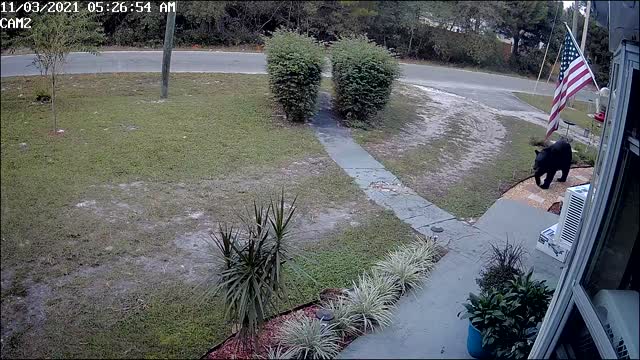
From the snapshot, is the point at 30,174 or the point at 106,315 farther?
the point at 30,174

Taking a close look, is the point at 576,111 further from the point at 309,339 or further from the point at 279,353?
the point at 279,353

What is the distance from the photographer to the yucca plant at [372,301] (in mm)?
4520

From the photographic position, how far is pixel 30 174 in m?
4.91

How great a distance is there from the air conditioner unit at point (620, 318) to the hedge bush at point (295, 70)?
7.70 metres

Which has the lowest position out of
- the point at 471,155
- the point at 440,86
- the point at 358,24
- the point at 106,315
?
the point at 106,315

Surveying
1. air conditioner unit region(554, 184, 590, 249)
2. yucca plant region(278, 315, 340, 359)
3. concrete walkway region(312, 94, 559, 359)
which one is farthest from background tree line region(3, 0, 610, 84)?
yucca plant region(278, 315, 340, 359)

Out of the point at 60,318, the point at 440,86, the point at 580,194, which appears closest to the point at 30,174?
the point at 60,318

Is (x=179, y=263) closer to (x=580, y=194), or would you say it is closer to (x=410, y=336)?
(x=410, y=336)

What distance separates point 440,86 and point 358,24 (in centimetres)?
730

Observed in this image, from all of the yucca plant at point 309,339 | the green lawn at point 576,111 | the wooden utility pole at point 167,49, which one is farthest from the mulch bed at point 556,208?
the wooden utility pole at point 167,49

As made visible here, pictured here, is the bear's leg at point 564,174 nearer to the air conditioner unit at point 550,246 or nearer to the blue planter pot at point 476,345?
the air conditioner unit at point 550,246

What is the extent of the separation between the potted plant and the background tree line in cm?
705

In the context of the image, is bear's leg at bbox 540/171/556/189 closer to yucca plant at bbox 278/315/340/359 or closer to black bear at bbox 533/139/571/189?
black bear at bbox 533/139/571/189

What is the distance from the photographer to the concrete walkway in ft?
13.3
